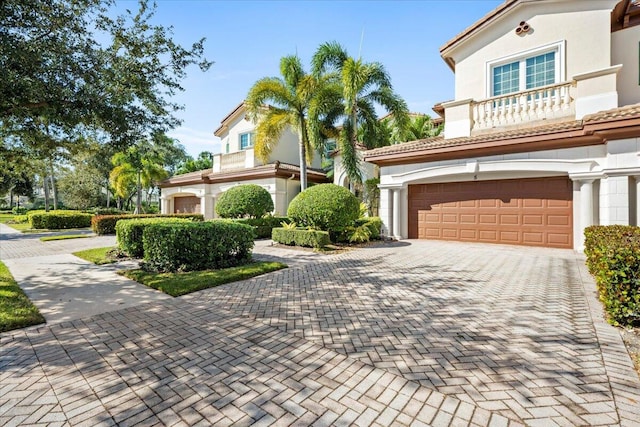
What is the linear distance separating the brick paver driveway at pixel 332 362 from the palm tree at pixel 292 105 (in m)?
11.6

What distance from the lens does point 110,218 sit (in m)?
18.0

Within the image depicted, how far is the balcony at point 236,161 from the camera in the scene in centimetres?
2098

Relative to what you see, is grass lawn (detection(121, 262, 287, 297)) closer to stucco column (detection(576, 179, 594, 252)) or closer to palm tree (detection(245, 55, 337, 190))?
palm tree (detection(245, 55, 337, 190))

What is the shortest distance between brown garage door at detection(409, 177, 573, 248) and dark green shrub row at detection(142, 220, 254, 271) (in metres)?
8.68

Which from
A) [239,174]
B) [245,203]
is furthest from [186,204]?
[245,203]

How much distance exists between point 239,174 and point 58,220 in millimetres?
13881

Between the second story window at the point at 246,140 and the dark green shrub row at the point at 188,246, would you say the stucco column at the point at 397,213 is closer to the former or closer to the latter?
the dark green shrub row at the point at 188,246

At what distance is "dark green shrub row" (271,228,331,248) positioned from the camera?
38.0 feet

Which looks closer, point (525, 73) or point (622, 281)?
point (622, 281)

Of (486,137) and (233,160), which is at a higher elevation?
(233,160)

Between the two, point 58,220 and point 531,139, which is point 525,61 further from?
point 58,220

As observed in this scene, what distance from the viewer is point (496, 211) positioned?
1191cm

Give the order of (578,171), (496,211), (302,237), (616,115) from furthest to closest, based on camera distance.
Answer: (302,237)
(496,211)
(578,171)
(616,115)

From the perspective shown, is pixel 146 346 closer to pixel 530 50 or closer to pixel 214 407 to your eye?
pixel 214 407
